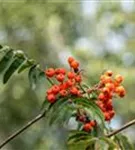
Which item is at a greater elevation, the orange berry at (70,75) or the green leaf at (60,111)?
the orange berry at (70,75)

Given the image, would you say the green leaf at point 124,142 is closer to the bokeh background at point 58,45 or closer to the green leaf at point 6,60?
the green leaf at point 6,60

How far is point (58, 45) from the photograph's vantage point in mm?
14516

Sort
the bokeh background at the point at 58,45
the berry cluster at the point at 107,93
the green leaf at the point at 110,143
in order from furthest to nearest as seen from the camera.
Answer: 1. the bokeh background at the point at 58,45
2. the berry cluster at the point at 107,93
3. the green leaf at the point at 110,143

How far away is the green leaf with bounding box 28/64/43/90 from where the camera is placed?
9.37 ft

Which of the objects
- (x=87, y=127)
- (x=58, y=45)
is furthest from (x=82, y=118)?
(x=58, y=45)

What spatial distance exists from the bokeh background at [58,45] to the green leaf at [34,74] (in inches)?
333

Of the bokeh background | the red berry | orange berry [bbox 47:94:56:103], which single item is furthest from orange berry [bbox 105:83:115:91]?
the bokeh background

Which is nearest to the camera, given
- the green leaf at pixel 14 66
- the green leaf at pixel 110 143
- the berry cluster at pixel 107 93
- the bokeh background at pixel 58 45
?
the green leaf at pixel 110 143

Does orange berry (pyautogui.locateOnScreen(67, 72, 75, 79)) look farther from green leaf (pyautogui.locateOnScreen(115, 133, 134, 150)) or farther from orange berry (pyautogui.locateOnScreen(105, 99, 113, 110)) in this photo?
green leaf (pyautogui.locateOnScreen(115, 133, 134, 150))

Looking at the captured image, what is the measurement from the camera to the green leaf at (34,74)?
112 inches

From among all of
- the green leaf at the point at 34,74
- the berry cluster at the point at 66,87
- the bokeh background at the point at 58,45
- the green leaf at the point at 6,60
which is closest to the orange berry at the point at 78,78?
the berry cluster at the point at 66,87

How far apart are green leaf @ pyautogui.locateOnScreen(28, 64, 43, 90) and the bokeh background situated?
846cm

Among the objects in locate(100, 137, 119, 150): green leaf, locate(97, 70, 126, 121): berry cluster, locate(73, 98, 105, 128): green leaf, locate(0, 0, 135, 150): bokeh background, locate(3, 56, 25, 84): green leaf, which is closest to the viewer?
locate(100, 137, 119, 150): green leaf

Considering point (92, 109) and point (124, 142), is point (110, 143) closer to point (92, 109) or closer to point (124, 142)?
point (92, 109)
